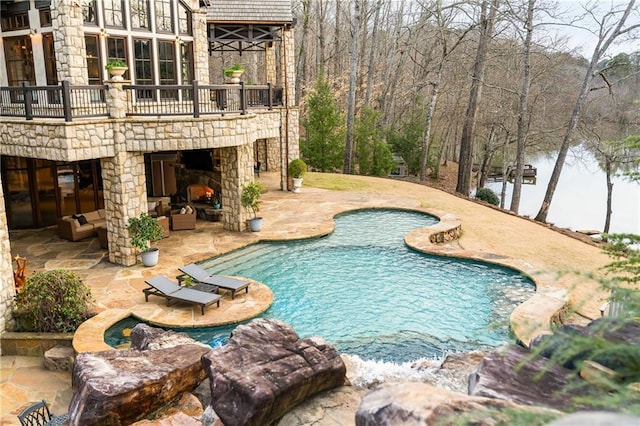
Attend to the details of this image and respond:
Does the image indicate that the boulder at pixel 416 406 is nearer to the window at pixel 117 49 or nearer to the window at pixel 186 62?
the window at pixel 117 49

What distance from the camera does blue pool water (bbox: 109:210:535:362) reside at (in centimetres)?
874

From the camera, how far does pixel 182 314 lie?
30.8ft

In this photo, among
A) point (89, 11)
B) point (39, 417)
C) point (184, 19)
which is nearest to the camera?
point (39, 417)

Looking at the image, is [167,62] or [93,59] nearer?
[93,59]

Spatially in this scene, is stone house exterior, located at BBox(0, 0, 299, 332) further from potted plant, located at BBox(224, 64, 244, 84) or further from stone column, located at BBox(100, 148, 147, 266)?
potted plant, located at BBox(224, 64, 244, 84)

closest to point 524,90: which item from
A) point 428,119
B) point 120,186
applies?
point 428,119

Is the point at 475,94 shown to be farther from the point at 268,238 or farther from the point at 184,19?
the point at 268,238

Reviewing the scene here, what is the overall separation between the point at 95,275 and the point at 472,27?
1844 centimetres

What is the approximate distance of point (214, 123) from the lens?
40.5ft

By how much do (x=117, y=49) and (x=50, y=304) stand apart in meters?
8.31

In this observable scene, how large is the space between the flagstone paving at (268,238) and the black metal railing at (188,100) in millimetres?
3565

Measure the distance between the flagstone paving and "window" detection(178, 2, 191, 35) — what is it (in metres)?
6.09

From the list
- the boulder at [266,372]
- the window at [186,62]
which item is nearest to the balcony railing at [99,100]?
the window at [186,62]

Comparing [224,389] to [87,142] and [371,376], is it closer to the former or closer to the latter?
[371,376]
